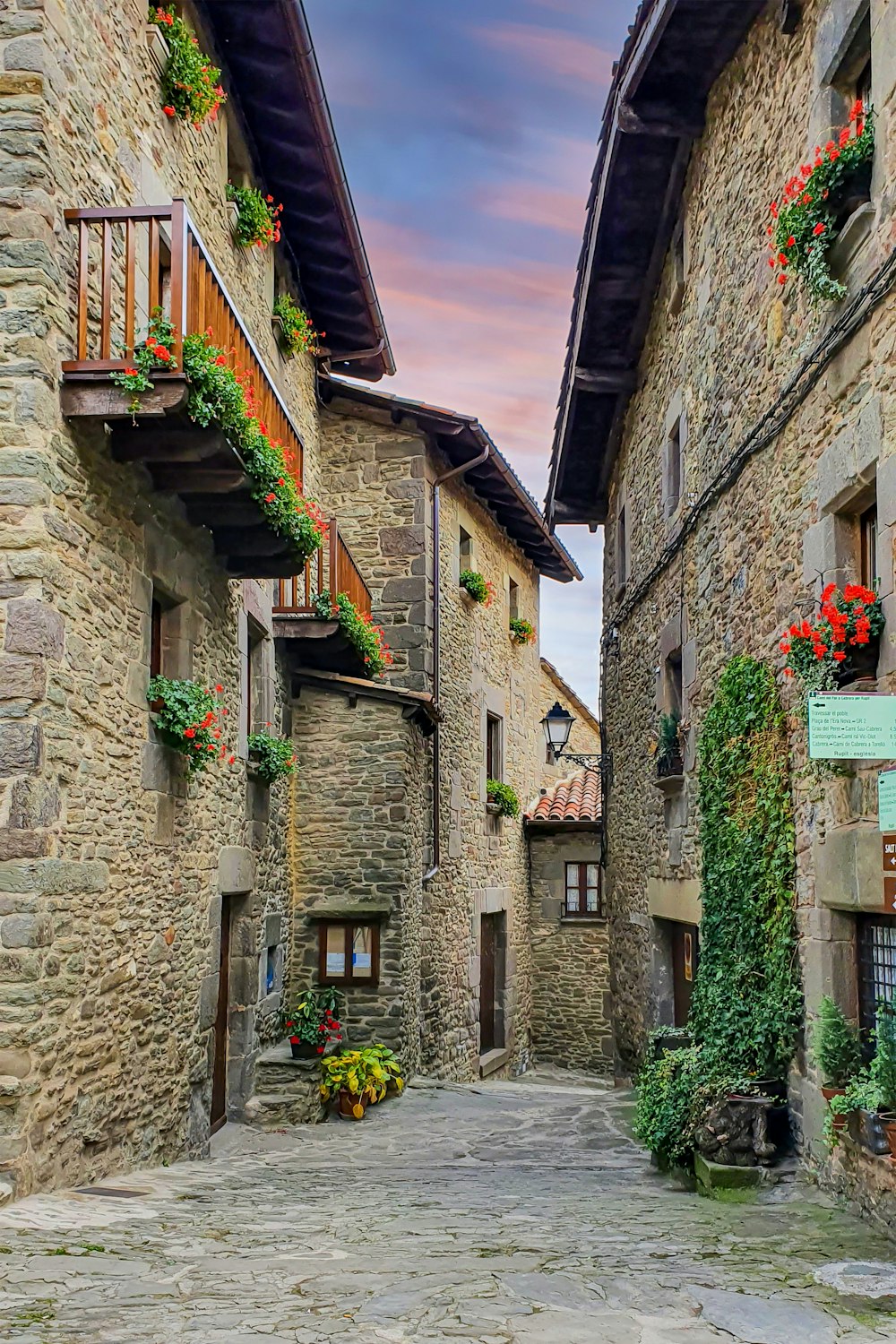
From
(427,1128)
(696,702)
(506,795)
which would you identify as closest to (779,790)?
(696,702)

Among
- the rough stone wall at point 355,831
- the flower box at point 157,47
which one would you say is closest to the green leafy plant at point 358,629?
the rough stone wall at point 355,831

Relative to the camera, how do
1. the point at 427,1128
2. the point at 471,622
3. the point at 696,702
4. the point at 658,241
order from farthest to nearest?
the point at 471,622 < the point at 658,241 < the point at 427,1128 < the point at 696,702

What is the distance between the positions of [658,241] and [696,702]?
14.3 ft

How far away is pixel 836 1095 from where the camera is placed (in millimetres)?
5809

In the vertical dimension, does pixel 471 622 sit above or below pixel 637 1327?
above

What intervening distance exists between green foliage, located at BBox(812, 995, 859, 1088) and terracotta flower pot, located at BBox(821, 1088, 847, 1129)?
53mm

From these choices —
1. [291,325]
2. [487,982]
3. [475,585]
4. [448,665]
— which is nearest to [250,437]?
[291,325]

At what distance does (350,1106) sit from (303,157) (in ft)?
27.5

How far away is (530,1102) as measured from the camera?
11727 millimetres

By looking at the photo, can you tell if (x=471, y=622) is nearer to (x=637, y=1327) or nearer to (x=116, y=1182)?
(x=116, y=1182)

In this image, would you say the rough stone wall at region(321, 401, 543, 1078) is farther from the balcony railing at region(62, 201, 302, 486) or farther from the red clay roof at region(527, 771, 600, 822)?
the balcony railing at region(62, 201, 302, 486)

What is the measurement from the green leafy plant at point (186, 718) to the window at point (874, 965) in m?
4.04

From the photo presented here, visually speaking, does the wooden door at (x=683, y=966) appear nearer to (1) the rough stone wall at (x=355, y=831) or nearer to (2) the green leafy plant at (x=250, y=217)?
(1) the rough stone wall at (x=355, y=831)

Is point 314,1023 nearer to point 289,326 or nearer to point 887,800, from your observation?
point 289,326
